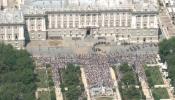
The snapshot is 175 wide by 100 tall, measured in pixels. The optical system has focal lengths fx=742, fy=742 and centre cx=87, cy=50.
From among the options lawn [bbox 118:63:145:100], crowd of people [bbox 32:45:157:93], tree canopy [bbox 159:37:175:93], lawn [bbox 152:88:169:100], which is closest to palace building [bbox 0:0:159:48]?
crowd of people [bbox 32:45:157:93]

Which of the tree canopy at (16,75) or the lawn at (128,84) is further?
the lawn at (128,84)

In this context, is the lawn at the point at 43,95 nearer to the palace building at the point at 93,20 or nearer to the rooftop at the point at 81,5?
the palace building at the point at 93,20

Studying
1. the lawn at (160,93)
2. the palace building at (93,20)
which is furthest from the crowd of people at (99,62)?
the palace building at (93,20)

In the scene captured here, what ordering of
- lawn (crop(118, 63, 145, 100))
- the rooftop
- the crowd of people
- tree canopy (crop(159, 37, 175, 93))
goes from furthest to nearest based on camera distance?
the rooftop, tree canopy (crop(159, 37, 175, 93)), the crowd of people, lawn (crop(118, 63, 145, 100))

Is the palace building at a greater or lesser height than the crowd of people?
greater

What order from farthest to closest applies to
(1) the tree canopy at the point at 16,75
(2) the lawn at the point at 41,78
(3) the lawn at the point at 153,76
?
1. (3) the lawn at the point at 153,76
2. (2) the lawn at the point at 41,78
3. (1) the tree canopy at the point at 16,75

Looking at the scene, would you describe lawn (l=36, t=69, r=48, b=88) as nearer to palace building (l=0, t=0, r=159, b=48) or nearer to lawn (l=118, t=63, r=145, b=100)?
palace building (l=0, t=0, r=159, b=48)

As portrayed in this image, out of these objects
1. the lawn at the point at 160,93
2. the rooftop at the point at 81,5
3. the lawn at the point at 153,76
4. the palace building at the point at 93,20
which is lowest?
the lawn at the point at 160,93
